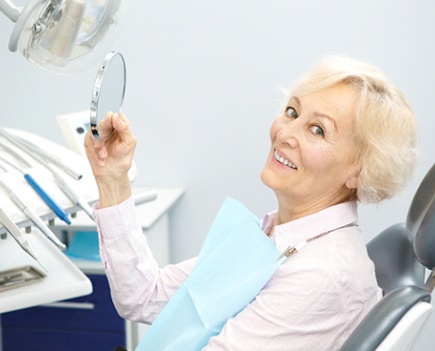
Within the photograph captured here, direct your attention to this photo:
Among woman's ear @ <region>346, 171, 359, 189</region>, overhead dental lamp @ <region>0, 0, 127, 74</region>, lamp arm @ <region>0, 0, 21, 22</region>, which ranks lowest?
woman's ear @ <region>346, 171, 359, 189</region>

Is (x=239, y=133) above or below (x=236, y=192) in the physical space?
above

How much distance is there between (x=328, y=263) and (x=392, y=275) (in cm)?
23

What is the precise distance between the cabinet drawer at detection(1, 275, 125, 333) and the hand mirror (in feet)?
2.75

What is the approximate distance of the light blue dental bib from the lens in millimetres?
1145

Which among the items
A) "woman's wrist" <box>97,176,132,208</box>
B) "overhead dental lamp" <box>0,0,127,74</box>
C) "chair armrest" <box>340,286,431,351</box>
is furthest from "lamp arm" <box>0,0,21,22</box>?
"chair armrest" <box>340,286,431,351</box>

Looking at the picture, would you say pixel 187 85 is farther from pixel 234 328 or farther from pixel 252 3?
pixel 234 328

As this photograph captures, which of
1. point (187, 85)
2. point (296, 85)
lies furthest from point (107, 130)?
point (187, 85)

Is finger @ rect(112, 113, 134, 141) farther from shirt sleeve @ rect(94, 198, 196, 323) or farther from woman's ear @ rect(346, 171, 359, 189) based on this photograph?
woman's ear @ rect(346, 171, 359, 189)

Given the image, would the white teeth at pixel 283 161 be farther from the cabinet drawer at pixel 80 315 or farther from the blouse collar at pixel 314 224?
the cabinet drawer at pixel 80 315

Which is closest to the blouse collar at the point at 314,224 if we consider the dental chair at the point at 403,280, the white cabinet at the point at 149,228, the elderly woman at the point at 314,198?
the elderly woman at the point at 314,198

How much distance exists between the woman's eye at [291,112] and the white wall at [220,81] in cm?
99

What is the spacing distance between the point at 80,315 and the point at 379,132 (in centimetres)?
105

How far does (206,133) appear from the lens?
2.32m

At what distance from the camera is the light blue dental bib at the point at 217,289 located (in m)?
1.14
